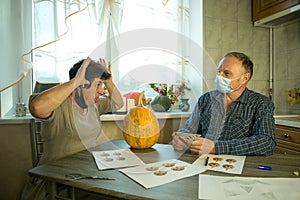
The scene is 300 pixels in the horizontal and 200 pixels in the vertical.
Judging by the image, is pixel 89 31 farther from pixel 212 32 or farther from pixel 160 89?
pixel 212 32

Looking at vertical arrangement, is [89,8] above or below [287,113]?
above

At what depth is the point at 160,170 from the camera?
845 millimetres

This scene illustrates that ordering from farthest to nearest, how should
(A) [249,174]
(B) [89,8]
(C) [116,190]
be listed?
(B) [89,8] → (A) [249,174] → (C) [116,190]

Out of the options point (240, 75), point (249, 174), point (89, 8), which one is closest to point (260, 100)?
point (240, 75)

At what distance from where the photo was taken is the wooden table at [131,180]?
2.22 feet

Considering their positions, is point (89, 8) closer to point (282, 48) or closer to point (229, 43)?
point (229, 43)

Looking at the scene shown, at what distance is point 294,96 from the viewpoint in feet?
7.53

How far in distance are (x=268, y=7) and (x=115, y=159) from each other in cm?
211

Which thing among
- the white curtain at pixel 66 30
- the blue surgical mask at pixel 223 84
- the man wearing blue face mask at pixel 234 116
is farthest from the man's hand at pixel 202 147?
the white curtain at pixel 66 30

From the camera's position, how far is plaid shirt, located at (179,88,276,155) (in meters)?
1.10

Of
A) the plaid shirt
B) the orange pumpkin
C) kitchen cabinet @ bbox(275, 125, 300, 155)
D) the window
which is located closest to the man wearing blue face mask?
the plaid shirt

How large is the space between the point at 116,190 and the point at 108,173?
146mm

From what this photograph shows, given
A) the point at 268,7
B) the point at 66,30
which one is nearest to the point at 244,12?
the point at 268,7

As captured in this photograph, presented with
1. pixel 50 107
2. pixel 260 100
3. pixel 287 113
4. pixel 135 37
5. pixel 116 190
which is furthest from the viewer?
pixel 287 113
